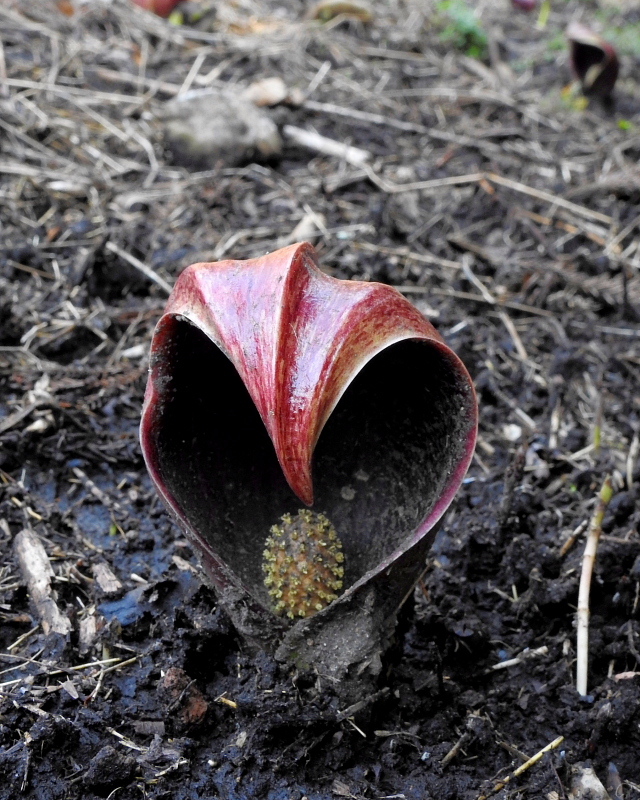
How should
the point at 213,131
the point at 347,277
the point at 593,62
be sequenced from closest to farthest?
the point at 347,277 < the point at 213,131 < the point at 593,62

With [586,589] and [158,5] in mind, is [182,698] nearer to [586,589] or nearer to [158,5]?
[586,589]

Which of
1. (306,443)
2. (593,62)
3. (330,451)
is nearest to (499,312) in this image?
(330,451)

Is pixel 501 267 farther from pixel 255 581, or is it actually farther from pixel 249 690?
pixel 249 690

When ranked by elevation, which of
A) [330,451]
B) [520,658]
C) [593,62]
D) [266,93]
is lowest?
[520,658]

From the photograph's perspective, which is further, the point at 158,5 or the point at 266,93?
the point at 158,5

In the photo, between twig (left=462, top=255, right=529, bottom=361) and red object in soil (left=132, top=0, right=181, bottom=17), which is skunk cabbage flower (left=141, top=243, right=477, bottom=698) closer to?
twig (left=462, top=255, right=529, bottom=361)

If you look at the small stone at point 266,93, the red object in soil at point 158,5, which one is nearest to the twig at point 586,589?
the small stone at point 266,93

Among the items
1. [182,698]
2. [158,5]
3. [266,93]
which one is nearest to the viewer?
[182,698]
